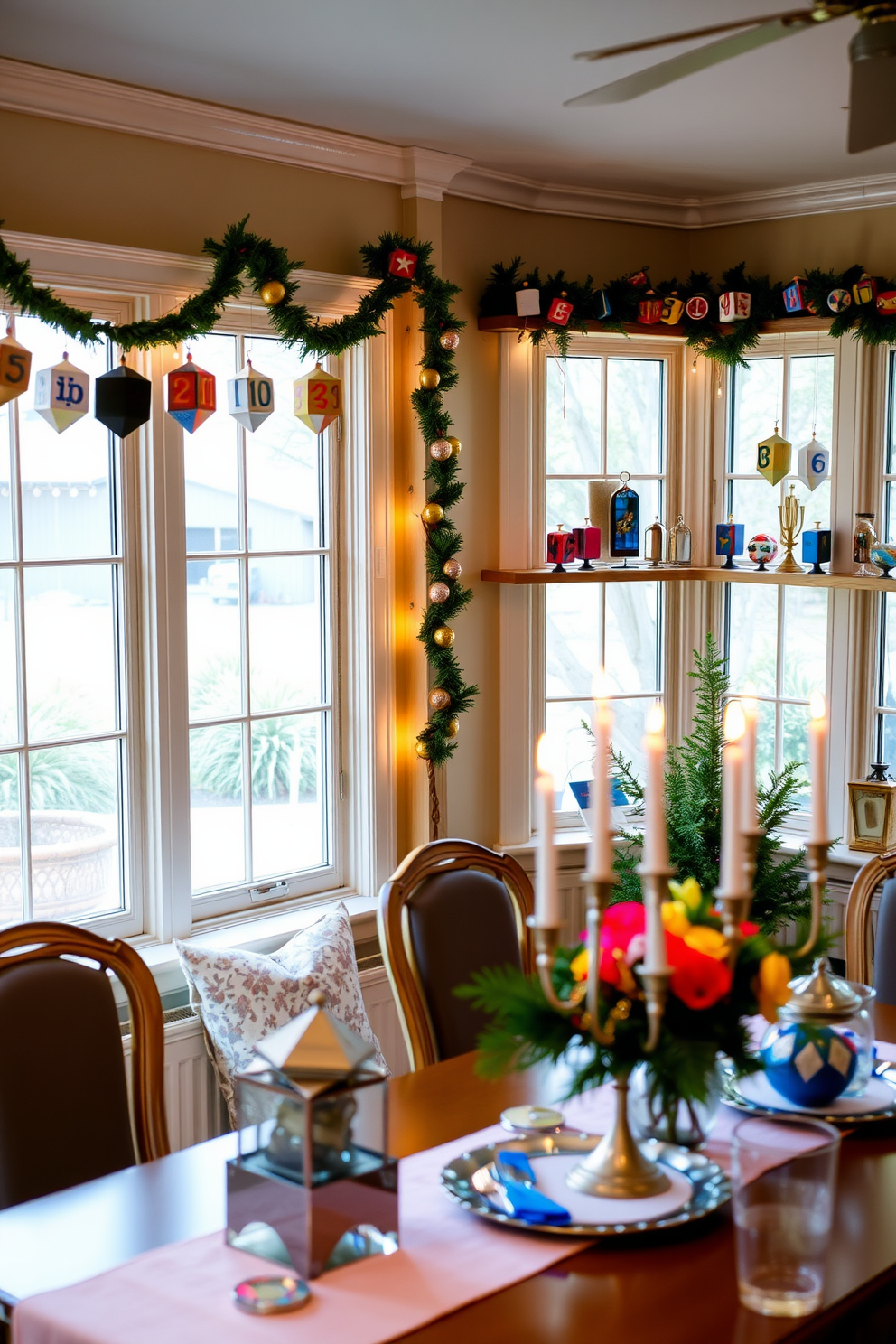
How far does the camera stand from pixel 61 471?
127 inches

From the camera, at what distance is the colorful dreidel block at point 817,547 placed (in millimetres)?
4188

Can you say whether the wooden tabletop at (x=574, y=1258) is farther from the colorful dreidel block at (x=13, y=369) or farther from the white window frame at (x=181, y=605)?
the colorful dreidel block at (x=13, y=369)

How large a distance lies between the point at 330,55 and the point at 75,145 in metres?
0.64

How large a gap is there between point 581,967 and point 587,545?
2556 mm

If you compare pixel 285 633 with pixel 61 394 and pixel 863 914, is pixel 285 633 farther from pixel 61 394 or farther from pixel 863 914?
pixel 863 914

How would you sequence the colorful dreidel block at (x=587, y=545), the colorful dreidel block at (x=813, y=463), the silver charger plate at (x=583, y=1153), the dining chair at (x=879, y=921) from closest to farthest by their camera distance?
the silver charger plate at (x=583, y=1153)
the dining chair at (x=879, y=921)
the colorful dreidel block at (x=813, y=463)
the colorful dreidel block at (x=587, y=545)


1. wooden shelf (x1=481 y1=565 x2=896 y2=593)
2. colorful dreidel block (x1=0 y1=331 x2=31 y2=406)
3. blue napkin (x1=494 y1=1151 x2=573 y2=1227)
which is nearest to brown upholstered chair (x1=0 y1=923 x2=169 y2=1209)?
blue napkin (x1=494 y1=1151 x2=573 y2=1227)

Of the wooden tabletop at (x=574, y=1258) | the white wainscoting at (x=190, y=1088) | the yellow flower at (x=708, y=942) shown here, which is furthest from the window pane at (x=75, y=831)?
the yellow flower at (x=708, y=942)

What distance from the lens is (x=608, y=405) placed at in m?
4.38

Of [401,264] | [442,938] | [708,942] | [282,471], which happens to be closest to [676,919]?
[708,942]

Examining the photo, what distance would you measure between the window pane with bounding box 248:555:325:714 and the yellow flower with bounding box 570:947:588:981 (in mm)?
1976

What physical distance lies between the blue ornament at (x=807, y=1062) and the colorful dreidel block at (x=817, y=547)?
2344mm

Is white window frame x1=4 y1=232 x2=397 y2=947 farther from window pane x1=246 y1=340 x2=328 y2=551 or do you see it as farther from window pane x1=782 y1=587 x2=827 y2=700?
window pane x1=782 y1=587 x2=827 y2=700

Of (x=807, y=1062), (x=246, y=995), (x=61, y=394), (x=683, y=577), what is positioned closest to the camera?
(x=807, y=1062)
